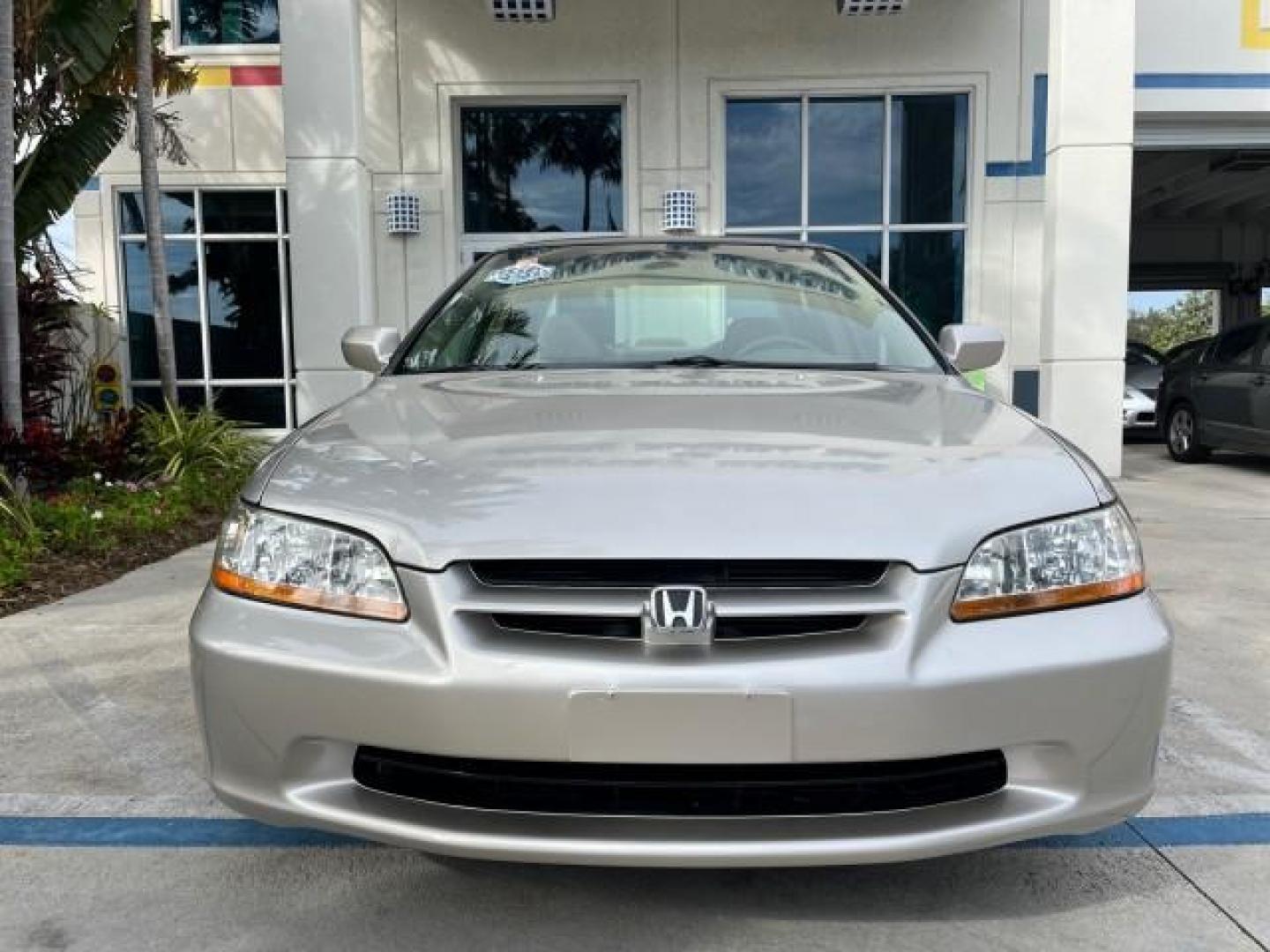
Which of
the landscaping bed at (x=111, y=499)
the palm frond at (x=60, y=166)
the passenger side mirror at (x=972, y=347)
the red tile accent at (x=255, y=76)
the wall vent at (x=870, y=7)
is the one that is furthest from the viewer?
the red tile accent at (x=255, y=76)

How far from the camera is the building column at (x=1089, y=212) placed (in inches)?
349

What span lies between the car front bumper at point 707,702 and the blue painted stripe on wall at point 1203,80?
1001cm

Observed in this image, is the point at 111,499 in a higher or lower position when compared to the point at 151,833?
higher

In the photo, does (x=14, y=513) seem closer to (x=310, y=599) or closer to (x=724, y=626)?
(x=310, y=599)

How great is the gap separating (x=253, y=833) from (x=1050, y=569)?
6.45 ft

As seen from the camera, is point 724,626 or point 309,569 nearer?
point 724,626

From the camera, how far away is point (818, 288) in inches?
136

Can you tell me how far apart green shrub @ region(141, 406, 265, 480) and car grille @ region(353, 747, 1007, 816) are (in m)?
6.57

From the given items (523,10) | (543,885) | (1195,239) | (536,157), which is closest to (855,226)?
(536,157)

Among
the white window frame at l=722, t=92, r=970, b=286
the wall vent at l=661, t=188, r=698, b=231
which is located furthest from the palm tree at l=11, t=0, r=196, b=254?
the white window frame at l=722, t=92, r=970, b=286

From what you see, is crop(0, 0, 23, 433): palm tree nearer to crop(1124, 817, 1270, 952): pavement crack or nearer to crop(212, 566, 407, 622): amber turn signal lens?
crop(212, 566, 407, 622): amber turn signal lens

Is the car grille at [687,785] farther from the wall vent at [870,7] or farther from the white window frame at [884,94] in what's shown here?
the wall vent at [870,7]

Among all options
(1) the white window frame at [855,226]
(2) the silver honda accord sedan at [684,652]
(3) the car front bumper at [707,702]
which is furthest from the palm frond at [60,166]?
(3) the car front bumper at [707,702]

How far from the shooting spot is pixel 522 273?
3.56 metres
